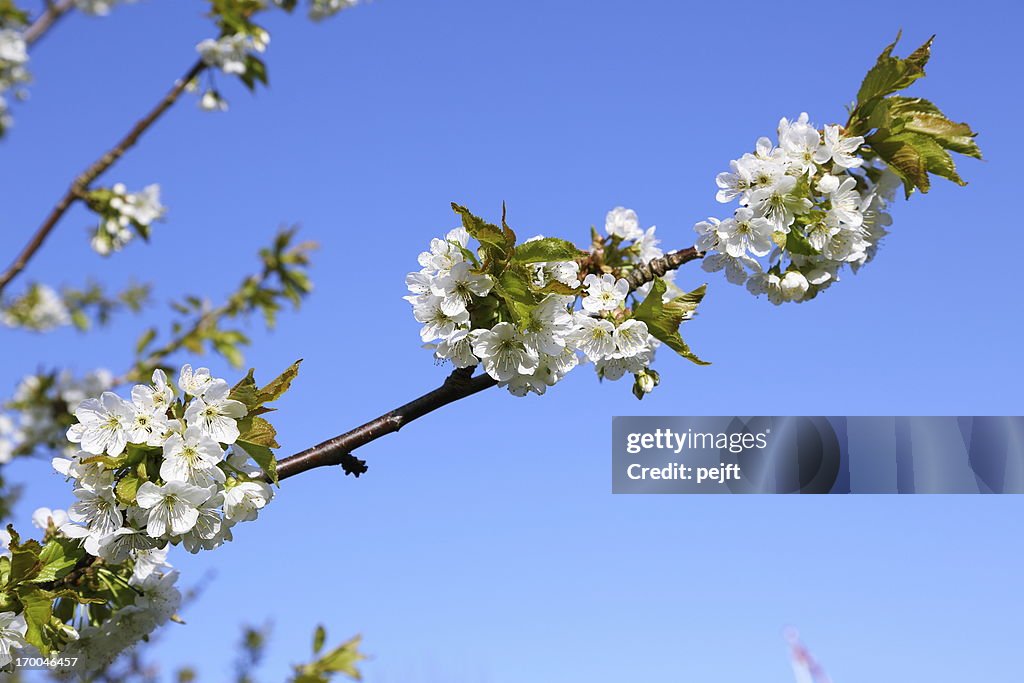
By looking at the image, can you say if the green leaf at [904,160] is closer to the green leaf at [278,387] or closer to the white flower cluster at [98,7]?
the green leaf at [278,387]

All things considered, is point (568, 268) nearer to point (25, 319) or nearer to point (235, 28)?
point (235, 28)

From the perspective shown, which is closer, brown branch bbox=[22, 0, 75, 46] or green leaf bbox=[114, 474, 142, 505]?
green leaf bbox=[114, 474, 142, 505]

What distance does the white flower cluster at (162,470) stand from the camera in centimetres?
158

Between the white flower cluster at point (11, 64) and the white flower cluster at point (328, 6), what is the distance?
1332 millimetres

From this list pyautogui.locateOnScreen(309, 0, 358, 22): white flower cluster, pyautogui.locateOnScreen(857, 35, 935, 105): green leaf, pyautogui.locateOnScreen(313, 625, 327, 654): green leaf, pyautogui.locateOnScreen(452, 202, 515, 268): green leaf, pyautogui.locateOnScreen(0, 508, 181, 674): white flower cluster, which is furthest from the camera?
pyautogui.locateOnScreen(309, 0, 358, 22): white flower cluster

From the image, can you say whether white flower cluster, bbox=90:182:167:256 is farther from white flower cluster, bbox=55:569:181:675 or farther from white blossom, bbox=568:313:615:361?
white blossom, bbox=568:313:615:361

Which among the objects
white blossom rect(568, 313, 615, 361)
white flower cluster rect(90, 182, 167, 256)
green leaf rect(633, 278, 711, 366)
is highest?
white flower cluster rect(90, 182, 167, 256)

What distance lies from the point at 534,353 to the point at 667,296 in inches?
21.0

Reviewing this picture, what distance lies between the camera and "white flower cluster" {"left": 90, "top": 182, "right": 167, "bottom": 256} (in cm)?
387

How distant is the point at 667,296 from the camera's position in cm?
200

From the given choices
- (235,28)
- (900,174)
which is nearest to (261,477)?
(900,174)

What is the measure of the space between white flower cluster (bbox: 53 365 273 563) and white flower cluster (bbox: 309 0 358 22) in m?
3.33

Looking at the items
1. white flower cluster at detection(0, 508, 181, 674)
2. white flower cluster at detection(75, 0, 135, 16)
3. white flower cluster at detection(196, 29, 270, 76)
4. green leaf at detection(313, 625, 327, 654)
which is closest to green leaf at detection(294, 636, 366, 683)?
green leaf at detection(313, 625, 327, 654)

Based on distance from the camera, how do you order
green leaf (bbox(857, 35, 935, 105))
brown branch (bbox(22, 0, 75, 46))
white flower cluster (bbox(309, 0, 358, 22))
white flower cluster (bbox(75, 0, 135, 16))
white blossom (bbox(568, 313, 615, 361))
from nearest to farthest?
white blossom (bbox(568, 313, 615, 361))
green leaf (bbox(857, 35, 935, 105))
brown branch (bbox(22, 0, 75, 46))
white flower cluster (bbox(309, 0, 358, 22))
white flower cluster (bbox(75, 0, 135, 16))
